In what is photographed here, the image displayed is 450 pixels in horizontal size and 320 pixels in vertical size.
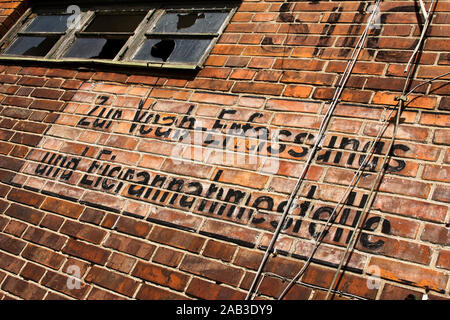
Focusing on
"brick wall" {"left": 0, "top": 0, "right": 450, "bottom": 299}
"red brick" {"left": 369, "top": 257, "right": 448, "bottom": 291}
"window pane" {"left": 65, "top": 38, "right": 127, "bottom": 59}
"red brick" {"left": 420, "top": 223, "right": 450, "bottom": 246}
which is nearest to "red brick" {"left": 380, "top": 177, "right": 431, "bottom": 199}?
"brick wall" {"left": 0, "top": 0, "right": 450, "bottom": 299}

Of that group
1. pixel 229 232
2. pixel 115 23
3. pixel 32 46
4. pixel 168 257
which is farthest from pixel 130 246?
pixel 32 46

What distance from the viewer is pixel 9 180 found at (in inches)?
73.0

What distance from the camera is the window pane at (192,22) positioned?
7.25ft

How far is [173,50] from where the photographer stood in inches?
85.8

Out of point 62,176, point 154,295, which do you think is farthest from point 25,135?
point 154,295

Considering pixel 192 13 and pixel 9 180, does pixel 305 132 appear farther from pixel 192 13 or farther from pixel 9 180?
pixel 9 180

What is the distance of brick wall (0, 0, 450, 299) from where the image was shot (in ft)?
3.96

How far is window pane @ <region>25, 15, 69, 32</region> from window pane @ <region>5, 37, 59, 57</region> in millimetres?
115

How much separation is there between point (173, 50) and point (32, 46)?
1.40m

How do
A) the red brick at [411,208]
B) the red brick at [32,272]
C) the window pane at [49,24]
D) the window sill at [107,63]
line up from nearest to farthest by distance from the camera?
1. the red brick at [411,208]
2. the red brick at [32,272]
3. the window sill at [107,63]
4. the window pane at [49,24]

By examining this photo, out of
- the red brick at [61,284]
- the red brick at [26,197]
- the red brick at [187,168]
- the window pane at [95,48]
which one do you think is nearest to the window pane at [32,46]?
→ the window pane at [95,48]

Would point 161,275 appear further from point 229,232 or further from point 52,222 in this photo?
Result: point 52,222

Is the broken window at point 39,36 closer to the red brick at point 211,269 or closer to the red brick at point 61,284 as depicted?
the red brick at point 61,284

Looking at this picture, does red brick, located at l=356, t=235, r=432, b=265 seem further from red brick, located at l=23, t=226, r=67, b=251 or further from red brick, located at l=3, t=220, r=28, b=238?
red brick, located at l=3, t=220, r=28, b=238
